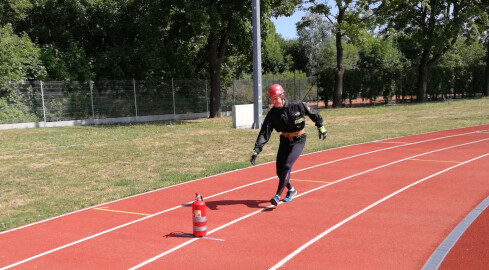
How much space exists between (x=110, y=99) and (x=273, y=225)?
21.6 metres

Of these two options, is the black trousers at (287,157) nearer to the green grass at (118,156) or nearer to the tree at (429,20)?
the green grass at (118,156)

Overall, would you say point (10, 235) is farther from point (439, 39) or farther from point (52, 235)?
point (439, 39)

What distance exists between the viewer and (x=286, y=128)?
818 centimetres

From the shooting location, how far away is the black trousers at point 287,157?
26.6 ft

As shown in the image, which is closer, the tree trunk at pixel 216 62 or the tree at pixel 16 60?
the tree at pixel 16 60

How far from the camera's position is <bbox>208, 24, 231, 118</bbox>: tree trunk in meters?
27.4

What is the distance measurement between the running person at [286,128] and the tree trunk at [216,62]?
63.4 feet

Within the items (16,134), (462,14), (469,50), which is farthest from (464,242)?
(469,50)

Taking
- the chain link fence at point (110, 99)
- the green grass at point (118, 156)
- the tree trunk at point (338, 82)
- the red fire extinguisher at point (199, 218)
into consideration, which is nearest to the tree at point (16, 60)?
the chain link fence at point (110, 99)

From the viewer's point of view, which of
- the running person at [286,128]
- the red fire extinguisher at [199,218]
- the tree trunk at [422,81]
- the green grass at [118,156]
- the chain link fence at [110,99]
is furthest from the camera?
the tree trunk at [422,81]

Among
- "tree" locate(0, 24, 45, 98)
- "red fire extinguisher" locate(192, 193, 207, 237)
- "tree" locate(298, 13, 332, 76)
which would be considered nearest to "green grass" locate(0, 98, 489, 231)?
"red fire extinguisher" locate(192, 193, 207, 237)

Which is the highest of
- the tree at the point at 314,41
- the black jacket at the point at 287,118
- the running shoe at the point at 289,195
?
the tree at the point at 314,41

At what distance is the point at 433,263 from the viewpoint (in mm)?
5289

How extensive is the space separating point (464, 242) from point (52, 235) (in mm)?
5648
